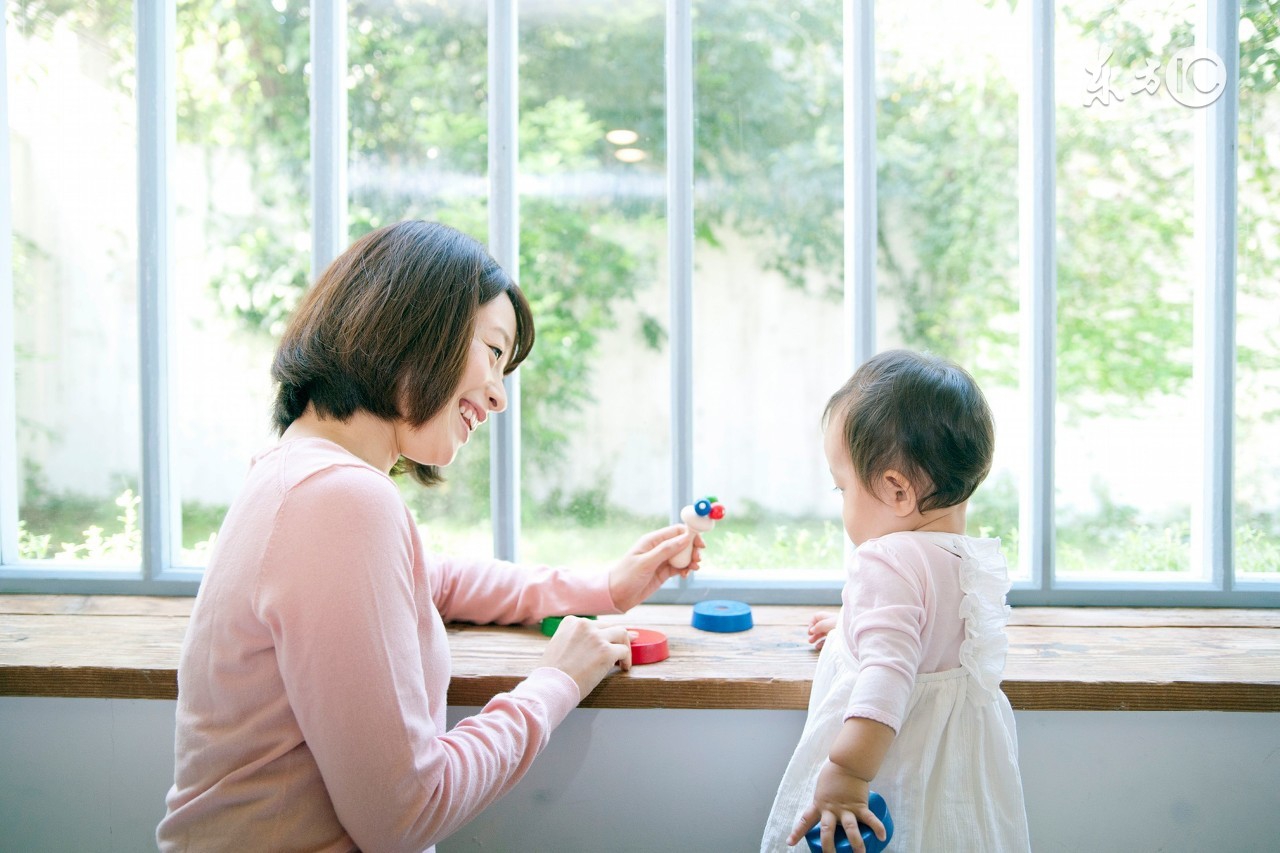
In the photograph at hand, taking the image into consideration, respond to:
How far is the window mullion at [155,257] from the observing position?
1.62 meters

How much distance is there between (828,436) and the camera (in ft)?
3.88

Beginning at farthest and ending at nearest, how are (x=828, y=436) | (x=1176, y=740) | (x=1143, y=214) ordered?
1. (x=1143, y=214)
2. (x=1176, y=740)
3. (x=828, y=436)

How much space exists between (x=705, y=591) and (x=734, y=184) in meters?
0.81

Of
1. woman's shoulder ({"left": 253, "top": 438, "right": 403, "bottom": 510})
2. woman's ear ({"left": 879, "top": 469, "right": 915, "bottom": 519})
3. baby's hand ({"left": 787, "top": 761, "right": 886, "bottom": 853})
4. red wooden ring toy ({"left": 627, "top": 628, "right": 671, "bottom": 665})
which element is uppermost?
woman's shoulder ({"left": 253, "top": 438, "right": 403, "bottom": 510})

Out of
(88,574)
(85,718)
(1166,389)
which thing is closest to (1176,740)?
(1166,389)

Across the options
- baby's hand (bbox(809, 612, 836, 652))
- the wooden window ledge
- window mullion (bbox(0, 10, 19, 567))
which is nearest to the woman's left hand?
the wooden window ledge

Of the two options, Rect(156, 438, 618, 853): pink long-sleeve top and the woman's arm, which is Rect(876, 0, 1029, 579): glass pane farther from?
Rect(156, 438, 618, 853): pink long-sleeve top

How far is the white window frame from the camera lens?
1.57 meters

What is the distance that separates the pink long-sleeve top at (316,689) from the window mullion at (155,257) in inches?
32.7

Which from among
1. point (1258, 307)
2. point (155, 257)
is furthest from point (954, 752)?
point (155, 257)

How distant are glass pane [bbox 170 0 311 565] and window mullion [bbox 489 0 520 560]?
1.38 feet

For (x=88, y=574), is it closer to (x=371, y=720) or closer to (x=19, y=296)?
(x=19, y=296)

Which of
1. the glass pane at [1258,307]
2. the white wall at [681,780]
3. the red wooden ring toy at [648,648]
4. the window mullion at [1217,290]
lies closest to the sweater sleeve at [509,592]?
the red wooden ring toy at [648,648]

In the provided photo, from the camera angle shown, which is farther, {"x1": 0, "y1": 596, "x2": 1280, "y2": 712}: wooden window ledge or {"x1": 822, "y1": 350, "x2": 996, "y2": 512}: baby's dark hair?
{"x1": 0, "y1": 596, "x2": 1280, "y2": 712}: wooden window ledge
